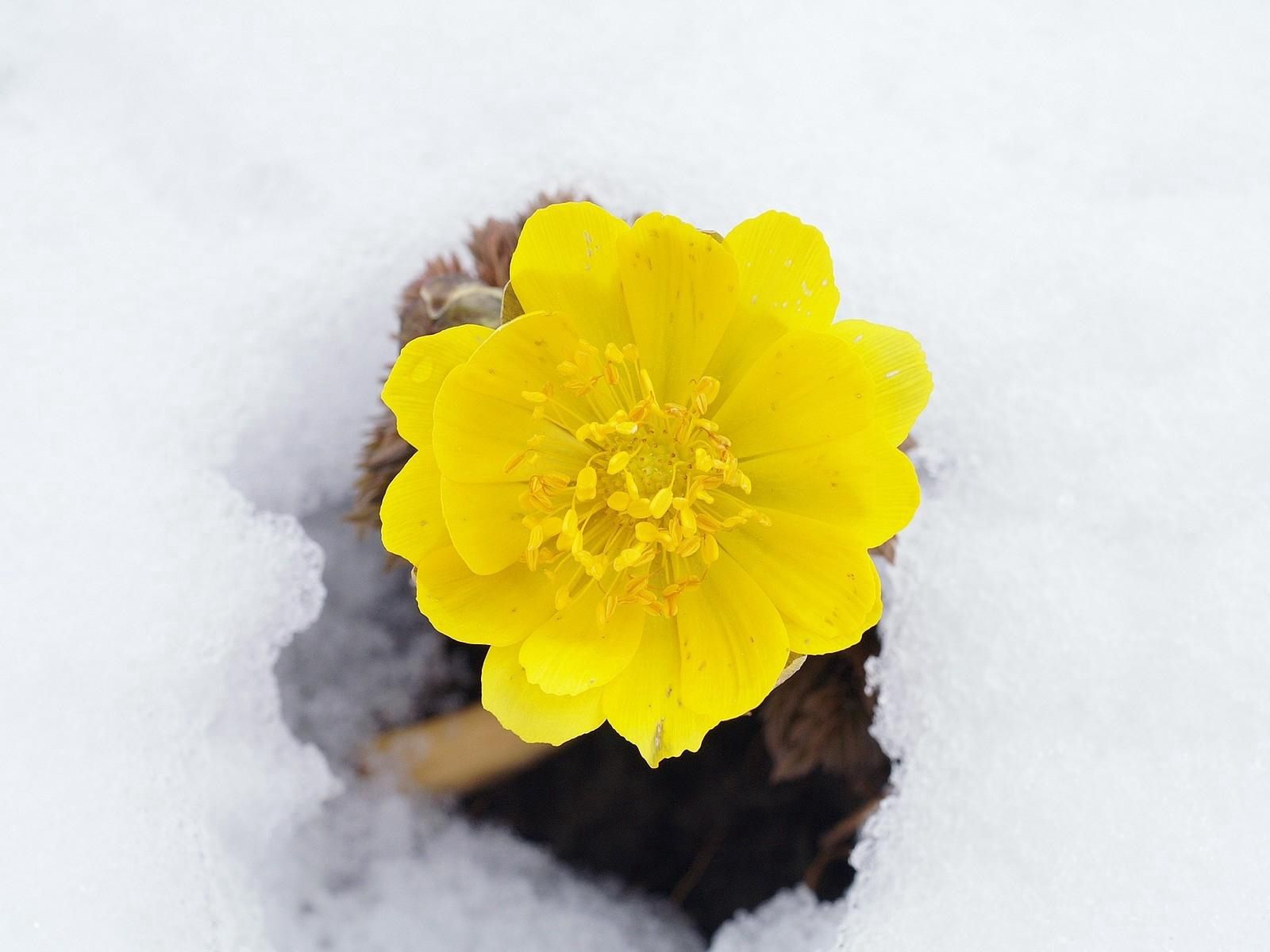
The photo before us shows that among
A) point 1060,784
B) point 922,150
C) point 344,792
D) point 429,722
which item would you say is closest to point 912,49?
point 922,150

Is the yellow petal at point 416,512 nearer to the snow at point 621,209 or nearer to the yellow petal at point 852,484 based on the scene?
the yellow petal at point 852,484

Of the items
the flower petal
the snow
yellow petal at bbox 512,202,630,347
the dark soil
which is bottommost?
the dark soil

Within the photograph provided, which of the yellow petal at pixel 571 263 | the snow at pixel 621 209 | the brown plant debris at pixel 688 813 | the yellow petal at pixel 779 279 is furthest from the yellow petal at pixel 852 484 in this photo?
the brown plant debris at pixel 688 813

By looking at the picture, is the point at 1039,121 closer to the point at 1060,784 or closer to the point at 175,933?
the point at 1060,784

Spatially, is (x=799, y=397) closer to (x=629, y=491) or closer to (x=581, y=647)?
(x=629, y=491)

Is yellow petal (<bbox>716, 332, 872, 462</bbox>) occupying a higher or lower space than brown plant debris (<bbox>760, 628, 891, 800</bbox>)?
higher

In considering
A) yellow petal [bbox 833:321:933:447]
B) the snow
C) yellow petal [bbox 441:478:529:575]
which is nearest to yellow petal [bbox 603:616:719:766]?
yellow petal [bbox 441:478:529:575]

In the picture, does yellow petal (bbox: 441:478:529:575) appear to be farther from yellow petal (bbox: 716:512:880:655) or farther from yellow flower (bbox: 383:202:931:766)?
yellow petal (bbox: 716:512:880:655)
